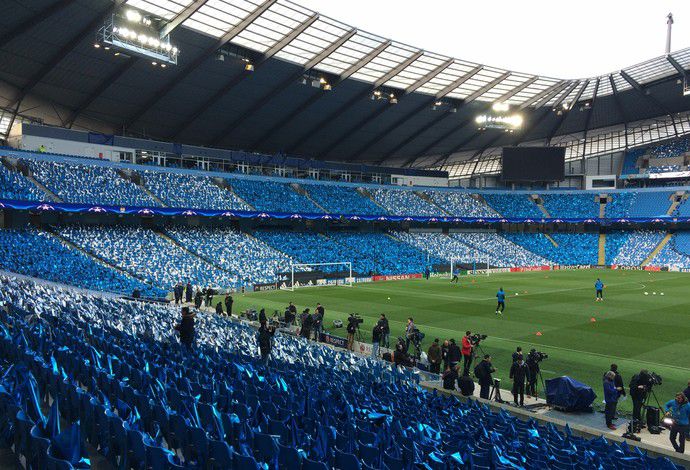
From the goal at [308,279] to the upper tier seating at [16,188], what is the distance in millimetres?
20901

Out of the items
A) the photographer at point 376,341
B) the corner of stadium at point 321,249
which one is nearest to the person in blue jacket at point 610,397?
the corner of stadium at point 321,249

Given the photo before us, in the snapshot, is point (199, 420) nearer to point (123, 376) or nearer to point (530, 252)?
point (123, 376)

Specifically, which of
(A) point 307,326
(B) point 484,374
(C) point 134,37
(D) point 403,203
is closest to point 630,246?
(D) point 403,203

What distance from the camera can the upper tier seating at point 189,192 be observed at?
53528mm

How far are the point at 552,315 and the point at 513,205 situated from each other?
5293 centimetres

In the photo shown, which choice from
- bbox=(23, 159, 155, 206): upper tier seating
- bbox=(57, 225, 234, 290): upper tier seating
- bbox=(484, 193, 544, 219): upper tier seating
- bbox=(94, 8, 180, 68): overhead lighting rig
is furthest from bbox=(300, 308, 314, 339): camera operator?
bbox=(484, 193, 544, 219): upper tier seating

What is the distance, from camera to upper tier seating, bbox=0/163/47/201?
137 feet

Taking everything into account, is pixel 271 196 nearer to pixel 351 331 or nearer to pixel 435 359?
pixel 351 331

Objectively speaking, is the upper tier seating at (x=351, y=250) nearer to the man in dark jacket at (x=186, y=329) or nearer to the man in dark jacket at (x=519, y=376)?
the man in dark jacket at (x=186, y=329)

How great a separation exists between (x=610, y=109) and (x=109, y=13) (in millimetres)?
62856

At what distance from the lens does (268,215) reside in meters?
57.0

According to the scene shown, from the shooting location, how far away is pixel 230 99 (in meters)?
53.9

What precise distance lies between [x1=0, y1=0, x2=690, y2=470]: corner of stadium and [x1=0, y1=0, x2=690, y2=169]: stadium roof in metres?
0.32

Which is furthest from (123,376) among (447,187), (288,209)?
(447,187)
